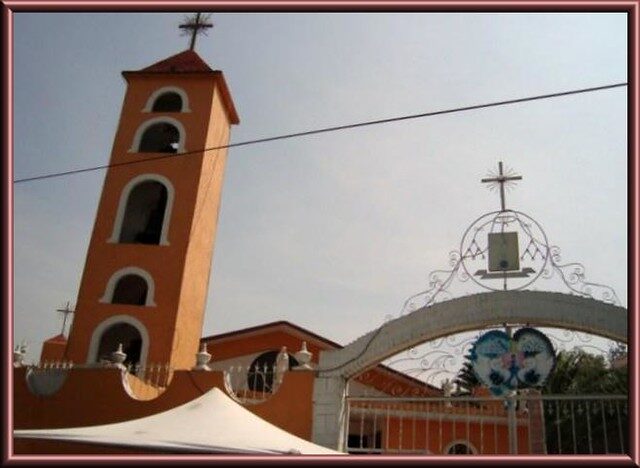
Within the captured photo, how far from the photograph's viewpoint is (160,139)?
13.6 meters

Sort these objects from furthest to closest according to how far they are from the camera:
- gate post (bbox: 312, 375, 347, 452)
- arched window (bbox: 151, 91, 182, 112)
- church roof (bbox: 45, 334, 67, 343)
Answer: church roof (bbox: 45, 334, 67, 343)
arched window (bbox: 151, 91, 182, 112)
gate post (bbox: 312, 375, 347, 452)

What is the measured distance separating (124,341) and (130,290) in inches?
46.4

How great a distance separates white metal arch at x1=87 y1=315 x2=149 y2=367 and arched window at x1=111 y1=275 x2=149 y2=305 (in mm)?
929

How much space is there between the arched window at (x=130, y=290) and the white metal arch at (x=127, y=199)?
962 millimetres

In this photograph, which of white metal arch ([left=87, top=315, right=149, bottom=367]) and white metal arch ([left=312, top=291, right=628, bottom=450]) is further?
white metal arch ([left=87, top=315, right=149, bottom=367])

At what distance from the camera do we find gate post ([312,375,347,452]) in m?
6.83

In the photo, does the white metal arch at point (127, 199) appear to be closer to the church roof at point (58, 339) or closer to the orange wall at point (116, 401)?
the orange wall at point (116, 401)

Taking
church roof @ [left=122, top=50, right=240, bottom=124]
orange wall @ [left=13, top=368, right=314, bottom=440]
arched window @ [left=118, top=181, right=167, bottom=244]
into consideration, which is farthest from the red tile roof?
orange wall @ [left=13, top=368, right=314, bottom=440]

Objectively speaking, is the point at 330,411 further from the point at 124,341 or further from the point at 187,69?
the point at 187,69

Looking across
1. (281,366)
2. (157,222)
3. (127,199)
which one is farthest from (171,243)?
(281,366)

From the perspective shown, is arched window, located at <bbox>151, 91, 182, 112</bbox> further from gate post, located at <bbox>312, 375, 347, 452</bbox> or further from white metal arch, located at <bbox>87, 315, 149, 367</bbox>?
gate post, located at <bbox>312, 375, 347, 452</bbox>

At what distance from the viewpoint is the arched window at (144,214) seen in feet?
40.6

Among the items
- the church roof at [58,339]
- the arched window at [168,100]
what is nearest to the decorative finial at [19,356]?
the arched window at [168,100]

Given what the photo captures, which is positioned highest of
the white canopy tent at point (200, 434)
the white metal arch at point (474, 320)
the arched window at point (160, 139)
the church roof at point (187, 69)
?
the church roof at point (187, 69)
